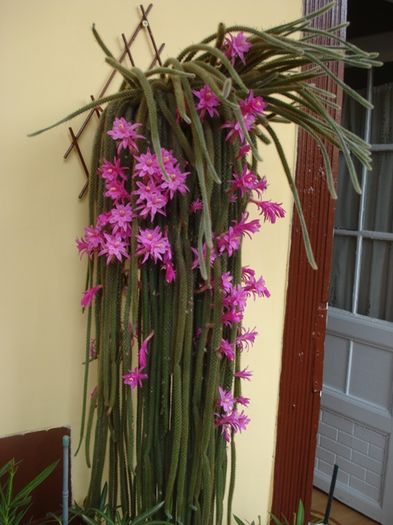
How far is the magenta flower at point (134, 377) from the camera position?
765 millimetres

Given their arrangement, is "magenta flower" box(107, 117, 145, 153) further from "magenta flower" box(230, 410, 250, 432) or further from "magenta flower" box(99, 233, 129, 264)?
"magenta flower" box(230, 410, 250, 432)

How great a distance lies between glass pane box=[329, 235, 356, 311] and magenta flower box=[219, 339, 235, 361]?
54.2 inches

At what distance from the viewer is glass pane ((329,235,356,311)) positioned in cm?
205

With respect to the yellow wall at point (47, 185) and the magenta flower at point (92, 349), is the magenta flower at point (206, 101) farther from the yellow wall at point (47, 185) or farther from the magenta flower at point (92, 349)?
the magenta flower at point (92, 349)

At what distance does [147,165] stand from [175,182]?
0.16ft

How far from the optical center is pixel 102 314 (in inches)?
32.3

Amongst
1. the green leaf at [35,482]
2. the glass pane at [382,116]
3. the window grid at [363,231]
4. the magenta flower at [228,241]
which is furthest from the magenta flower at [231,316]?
the glass pane at [382,116]

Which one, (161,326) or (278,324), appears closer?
(161,326)

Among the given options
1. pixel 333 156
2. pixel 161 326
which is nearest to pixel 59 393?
pixel 161 326

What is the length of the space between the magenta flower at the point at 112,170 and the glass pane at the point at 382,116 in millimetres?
1525

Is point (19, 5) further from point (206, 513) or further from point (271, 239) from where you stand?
point (206, 513)

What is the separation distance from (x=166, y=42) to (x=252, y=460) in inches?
41.4

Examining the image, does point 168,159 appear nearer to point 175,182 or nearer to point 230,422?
point 175,182

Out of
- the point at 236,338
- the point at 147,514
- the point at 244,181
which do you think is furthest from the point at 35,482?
the point at 244,181
